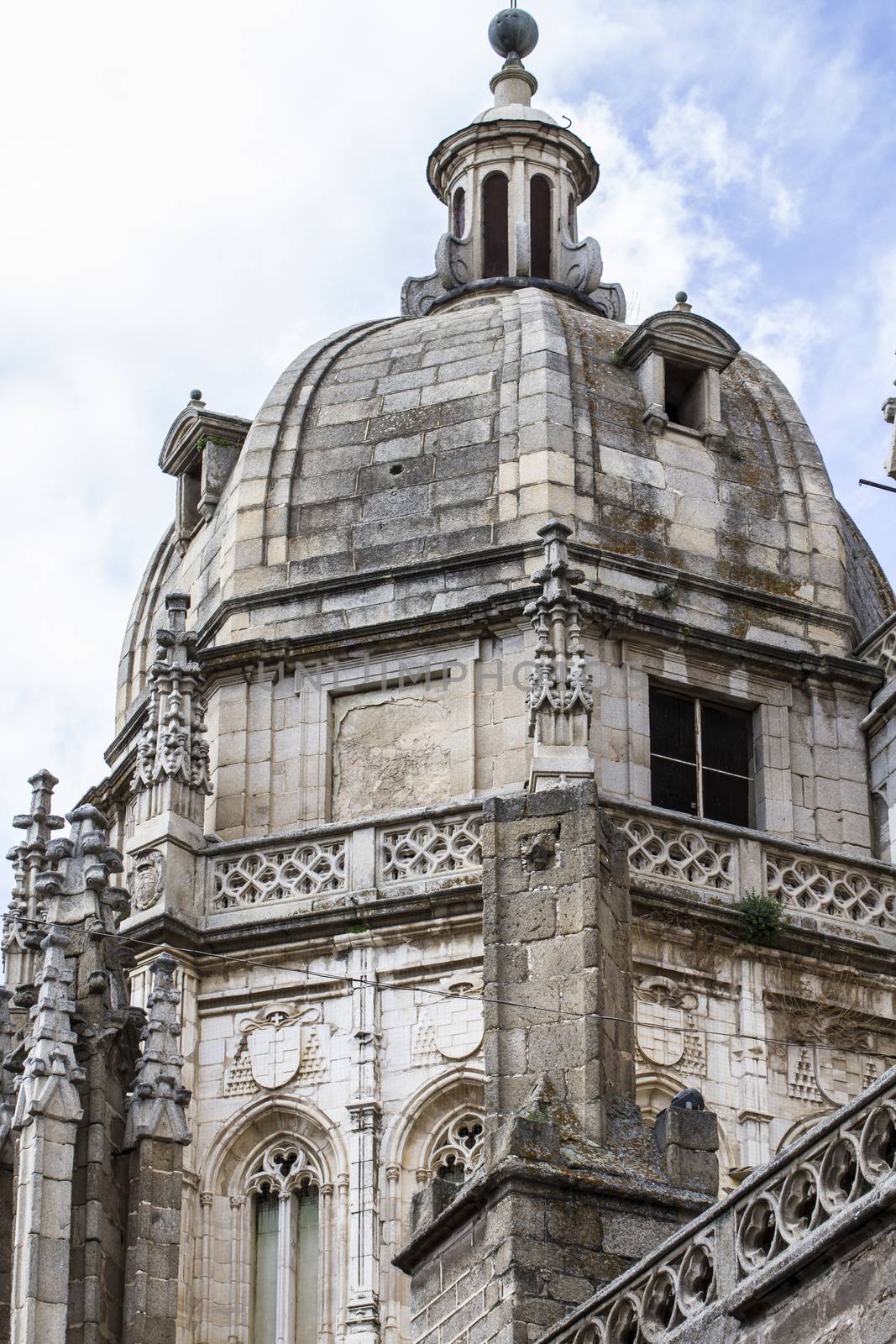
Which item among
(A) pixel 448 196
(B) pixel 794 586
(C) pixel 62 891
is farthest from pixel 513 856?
(A) pixel 448 196

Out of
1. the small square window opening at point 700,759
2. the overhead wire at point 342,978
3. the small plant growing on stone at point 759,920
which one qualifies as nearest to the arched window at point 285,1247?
the overhead wire at point 342,978

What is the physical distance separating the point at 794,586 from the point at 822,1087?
677 cm

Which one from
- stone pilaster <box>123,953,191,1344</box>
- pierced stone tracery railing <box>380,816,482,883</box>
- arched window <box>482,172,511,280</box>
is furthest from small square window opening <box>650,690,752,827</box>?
arched window <box>482,172,511,280</box>

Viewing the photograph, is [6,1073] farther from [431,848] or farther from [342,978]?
[431,848]

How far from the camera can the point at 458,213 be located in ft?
136

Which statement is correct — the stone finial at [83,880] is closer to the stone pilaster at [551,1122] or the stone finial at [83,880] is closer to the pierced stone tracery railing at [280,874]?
the pierced stone tracery railing at [280,874]

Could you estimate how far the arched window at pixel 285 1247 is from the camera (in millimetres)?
28562

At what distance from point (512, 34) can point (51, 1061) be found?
21973 mm

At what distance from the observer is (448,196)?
41781 mm

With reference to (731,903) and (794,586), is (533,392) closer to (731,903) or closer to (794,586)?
(794,586)

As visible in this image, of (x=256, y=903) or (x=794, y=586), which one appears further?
(x=794, y=586)

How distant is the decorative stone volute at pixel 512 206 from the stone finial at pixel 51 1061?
15406mm

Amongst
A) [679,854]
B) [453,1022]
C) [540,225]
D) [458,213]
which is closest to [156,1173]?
[453,1022]

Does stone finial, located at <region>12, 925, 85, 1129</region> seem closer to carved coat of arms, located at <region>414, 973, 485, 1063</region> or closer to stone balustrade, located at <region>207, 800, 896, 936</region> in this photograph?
carved coat of arms, located at <region>414, 973, 485, 1063</region>
